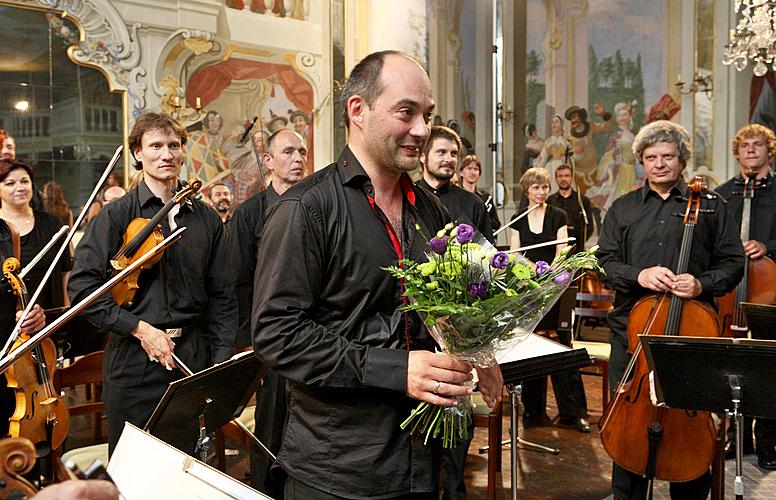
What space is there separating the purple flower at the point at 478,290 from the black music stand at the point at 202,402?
3.22ft

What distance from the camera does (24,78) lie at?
7.12 meters

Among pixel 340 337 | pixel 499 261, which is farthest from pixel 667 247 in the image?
pixel 340 337

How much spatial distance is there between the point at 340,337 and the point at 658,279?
195 centimetres

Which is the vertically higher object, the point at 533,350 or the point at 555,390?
the point at 533,350

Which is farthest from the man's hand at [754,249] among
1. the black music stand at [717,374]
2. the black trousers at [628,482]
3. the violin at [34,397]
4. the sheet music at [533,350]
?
the violin at [34,397]

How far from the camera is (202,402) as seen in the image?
2316mm

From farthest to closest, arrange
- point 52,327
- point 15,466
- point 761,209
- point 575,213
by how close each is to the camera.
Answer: point 575,213 → point 761,209 → point 52,327 → point 15,466

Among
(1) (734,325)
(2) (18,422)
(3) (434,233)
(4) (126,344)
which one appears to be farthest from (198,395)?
(1) (734,325)

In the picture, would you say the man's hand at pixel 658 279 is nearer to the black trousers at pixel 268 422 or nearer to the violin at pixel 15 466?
the black trousers at pixel 268 422

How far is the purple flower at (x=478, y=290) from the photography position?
157 centimetres

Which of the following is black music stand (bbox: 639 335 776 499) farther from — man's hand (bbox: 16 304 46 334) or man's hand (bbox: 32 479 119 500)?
man's hand (bbox: 16 304 46 334)

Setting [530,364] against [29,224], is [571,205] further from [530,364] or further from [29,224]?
[530,364]

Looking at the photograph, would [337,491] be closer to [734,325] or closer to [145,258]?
[145,258]

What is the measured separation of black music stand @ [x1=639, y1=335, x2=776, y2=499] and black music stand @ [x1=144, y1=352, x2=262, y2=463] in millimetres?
1431
